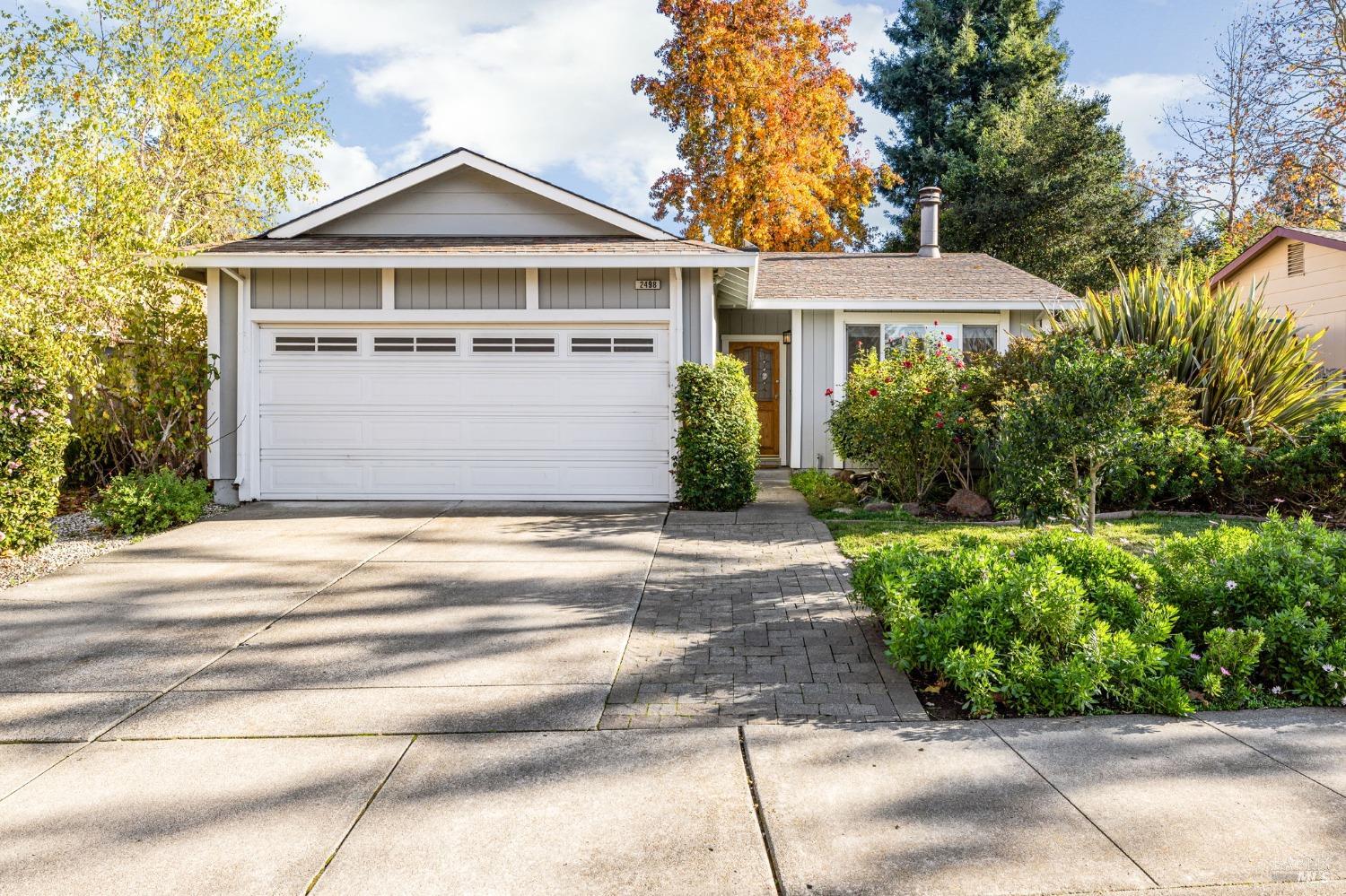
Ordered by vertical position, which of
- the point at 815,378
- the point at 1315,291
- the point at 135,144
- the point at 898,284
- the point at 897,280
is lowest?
the point at 815,378

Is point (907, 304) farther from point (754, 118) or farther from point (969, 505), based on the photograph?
point (754, 118)

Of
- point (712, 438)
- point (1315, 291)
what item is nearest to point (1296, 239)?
point (1315, 291)

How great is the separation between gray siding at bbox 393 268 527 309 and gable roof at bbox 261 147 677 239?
45.2 inches

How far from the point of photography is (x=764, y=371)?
14.4m

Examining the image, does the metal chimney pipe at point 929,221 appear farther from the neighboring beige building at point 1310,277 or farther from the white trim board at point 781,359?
the neighboring beige building at point 1310,277

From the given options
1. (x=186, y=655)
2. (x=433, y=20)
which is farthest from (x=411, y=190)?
(x=186, y=655)

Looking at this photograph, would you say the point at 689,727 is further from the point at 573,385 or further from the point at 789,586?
the point at 573,385

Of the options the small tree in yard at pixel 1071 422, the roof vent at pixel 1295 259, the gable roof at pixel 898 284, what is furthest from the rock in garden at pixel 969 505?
the roof vent at pixel 1295 259

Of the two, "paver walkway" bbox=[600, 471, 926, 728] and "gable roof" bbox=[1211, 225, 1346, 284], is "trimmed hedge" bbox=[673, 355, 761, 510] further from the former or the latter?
"gable roof" bbox=[1211, 225, 1346, 284]

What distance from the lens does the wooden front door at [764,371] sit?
14.3 m

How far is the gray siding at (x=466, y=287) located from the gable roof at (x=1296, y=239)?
447 inches

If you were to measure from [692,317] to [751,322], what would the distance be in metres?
4.13

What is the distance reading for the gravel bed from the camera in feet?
22.2

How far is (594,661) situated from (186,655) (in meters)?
2.23
